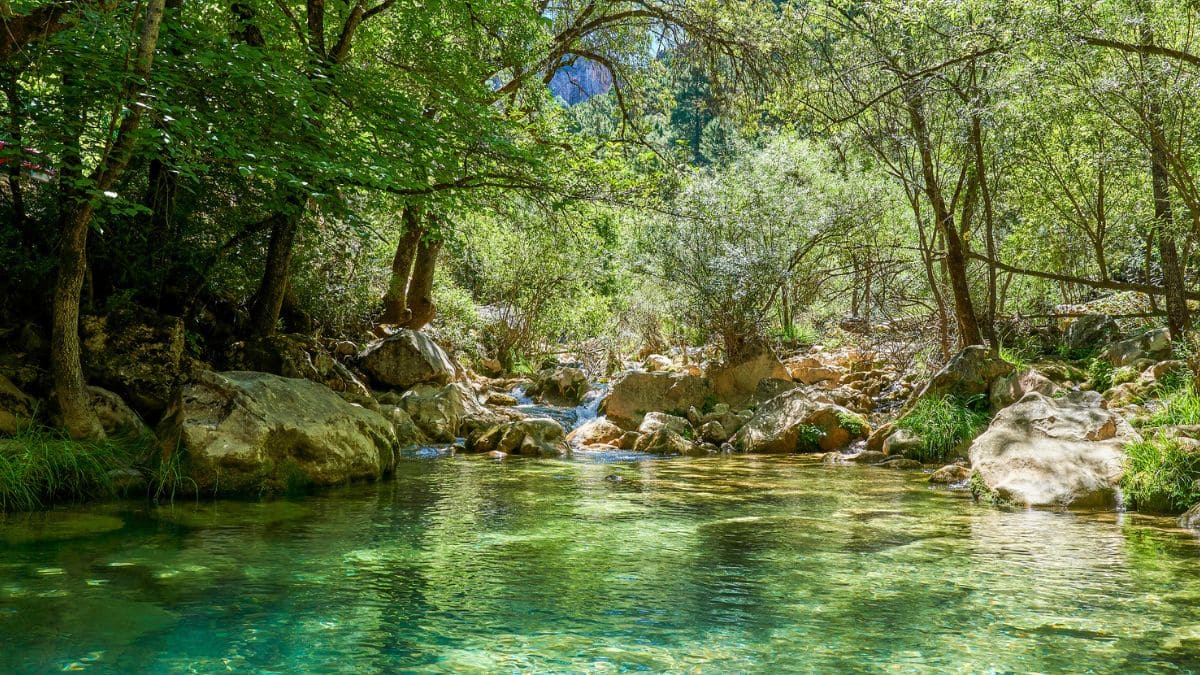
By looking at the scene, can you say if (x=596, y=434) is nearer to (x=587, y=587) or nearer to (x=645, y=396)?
(x=645, y=396)

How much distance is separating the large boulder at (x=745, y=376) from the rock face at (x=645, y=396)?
Answer: 860mm

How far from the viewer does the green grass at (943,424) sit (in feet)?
38.5

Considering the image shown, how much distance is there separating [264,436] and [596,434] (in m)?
7.12

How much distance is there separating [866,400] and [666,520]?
33.3ft

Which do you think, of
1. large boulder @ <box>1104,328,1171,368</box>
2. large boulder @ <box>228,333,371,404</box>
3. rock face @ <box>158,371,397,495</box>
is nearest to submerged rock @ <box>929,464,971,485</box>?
large boulder @ <box>1104,328,1171,368</box>

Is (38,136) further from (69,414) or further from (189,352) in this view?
(189,352)

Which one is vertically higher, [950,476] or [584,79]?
[584,79]

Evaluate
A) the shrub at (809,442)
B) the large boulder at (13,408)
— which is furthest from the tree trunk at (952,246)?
the large boulder at (13,408)

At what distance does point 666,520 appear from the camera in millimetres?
7070

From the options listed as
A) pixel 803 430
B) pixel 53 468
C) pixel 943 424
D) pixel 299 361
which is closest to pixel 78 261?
pixel 53 468

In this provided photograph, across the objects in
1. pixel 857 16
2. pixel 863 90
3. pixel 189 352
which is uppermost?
pixel 857 16

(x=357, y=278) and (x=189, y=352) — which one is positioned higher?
(x=357, y=278)

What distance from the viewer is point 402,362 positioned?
15445mm

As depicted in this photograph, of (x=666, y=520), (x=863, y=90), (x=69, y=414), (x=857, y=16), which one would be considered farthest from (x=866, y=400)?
(x=69, y=414)
